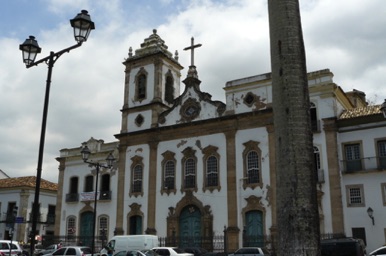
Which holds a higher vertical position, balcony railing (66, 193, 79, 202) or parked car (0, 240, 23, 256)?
balcony railing (66, 193, 79, 202)

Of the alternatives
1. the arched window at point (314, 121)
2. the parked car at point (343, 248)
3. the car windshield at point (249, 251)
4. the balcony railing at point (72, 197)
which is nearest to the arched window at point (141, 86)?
the balcony railing at point (72, 197)

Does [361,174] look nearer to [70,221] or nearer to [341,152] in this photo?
[341,152]

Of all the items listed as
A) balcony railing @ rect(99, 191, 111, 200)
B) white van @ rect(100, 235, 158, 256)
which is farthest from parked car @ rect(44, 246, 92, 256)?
balcony railing @ rect(99, 191, 111, 200)

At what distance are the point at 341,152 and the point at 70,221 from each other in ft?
72.6

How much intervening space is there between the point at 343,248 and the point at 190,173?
1477 cm

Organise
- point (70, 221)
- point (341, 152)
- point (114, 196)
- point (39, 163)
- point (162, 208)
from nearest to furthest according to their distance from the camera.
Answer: point (39, 163)
point (341, 152)
point (162, 208)
point (114, 196)
point (70, 221)

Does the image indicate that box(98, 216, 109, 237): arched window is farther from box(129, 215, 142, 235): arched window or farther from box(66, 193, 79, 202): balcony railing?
box(66, 193, 79, 202): balcony railing

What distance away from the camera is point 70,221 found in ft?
120

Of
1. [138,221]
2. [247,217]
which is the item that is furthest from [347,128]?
[138,221]

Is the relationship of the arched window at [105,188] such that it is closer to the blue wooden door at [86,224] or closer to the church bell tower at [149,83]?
the blue wooden door at [86,224]

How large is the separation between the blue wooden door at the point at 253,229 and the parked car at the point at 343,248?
30.1ft

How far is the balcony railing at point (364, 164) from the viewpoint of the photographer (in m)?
25.6

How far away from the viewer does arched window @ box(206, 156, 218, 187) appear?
30.3 m

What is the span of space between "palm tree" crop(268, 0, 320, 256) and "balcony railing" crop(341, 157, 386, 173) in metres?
20.4
